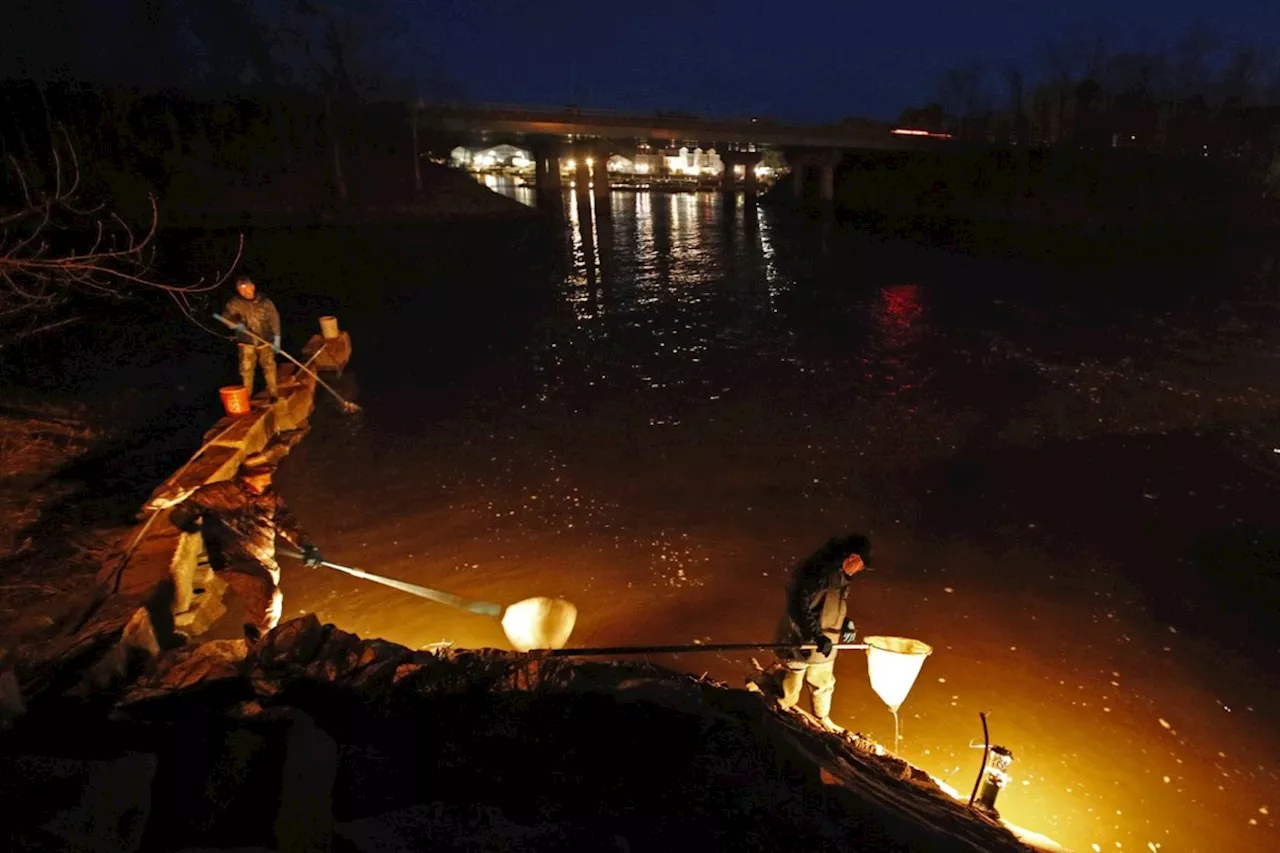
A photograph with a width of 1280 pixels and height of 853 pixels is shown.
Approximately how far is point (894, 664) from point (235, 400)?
30.7ft

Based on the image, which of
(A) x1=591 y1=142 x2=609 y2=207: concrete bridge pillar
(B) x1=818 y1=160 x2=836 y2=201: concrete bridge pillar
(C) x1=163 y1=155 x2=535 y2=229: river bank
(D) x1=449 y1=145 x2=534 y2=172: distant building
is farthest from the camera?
(D) x1=449 y1=145 x2=534 y2=172: distant building

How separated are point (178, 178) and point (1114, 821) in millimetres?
48620

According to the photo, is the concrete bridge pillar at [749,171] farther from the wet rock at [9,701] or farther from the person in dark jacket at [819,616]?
the wet rock at [9,701]

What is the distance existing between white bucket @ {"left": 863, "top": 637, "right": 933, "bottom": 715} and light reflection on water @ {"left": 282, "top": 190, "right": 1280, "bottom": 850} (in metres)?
0.92

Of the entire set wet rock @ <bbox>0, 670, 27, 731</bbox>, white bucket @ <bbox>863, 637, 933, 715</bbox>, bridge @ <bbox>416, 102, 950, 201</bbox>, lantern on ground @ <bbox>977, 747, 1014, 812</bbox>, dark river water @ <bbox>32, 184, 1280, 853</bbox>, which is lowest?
dark river water @ <bbox>32, 184, 1280, 853</bbox>

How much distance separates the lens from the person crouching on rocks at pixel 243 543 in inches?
247

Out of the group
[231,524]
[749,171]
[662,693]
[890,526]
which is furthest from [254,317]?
[749,171]

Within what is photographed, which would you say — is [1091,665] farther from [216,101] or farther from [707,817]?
[216,101]

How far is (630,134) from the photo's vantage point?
59.5 metres

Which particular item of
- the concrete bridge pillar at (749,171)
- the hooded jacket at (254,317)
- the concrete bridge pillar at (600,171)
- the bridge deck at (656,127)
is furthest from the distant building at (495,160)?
the hooded jacket at (254,317)

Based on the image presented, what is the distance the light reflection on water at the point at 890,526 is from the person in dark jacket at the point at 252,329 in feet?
4.51

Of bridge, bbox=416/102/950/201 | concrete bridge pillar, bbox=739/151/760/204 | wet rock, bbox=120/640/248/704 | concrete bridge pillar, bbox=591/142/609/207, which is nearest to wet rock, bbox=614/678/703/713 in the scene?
wet rock, bbox=120/640/248/704

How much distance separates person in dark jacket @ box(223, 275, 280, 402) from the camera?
35.5ft

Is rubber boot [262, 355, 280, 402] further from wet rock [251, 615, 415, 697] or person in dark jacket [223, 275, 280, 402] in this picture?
wet rock [251, 615, 415, 697]
